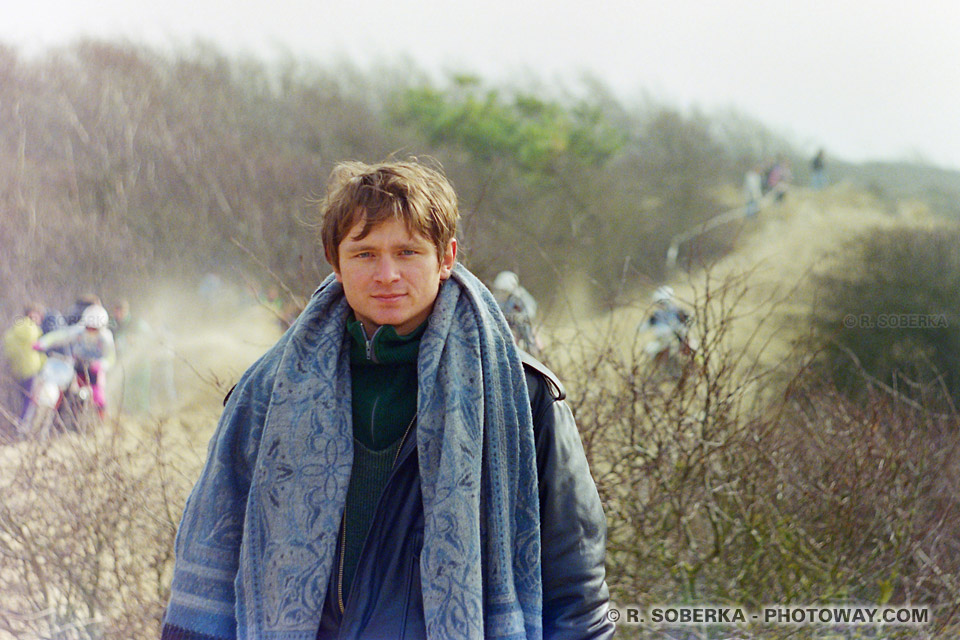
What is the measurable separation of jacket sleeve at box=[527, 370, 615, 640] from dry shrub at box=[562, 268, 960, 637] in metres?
2.48

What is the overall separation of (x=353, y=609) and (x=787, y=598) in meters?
3.01

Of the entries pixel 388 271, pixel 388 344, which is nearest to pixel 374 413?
pixel 388 344

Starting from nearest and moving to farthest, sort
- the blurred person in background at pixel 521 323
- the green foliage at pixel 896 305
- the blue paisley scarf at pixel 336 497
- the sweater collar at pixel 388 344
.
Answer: the blue paisley scarf at pixel 336 497 < the sweater collar at pixel 388 344 < the blurred person in background at pixel 521 323 < the green foliage at pixel 896 305

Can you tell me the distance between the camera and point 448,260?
188 centimetres

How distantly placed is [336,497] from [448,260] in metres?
0.48

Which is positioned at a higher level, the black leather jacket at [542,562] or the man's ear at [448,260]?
the man's ear at [448,260]

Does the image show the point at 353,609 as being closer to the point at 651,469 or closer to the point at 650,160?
the point at 651,469

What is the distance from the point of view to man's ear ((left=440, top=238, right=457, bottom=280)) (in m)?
1.86

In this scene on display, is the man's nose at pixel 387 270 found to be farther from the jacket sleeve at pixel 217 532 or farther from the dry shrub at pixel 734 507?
the dry shrub at pixel 734 507

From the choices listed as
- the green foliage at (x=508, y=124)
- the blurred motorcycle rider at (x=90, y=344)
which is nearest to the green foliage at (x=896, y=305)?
the blurred motorcycle rider at (x=90, y=344)

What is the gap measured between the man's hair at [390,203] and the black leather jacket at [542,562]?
1.23 feet

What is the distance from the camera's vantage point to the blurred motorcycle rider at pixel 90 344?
8211mm

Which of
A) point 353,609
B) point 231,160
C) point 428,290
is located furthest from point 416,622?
point 231,160

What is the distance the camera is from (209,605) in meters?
1.77
